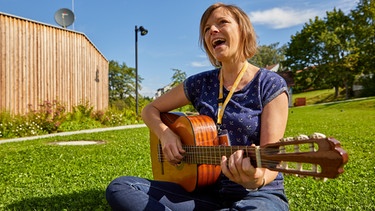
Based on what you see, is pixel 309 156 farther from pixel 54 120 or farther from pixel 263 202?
pixel 54 120

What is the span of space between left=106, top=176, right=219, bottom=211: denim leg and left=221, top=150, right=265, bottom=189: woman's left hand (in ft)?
1.93

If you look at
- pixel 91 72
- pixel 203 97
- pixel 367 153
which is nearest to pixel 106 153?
pixel 203 97

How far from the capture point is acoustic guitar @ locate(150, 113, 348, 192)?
1272 millimetres

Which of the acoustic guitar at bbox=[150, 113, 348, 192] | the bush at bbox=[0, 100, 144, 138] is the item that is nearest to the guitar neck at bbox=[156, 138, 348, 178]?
the acoustic guitar at bbox=[150, 113, 348, 192]

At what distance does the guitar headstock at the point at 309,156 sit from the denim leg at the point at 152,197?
0.84 meters

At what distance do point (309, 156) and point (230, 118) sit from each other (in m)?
0.82

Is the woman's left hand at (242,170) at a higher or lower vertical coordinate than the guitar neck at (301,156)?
lower

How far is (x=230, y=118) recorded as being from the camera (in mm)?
2111

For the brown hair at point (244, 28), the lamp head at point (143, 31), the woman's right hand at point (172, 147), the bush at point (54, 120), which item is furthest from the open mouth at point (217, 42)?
the lamp head at point (143, 31)

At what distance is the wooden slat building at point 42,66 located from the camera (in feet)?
39.1

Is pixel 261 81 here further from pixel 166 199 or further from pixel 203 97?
pixel 166 199

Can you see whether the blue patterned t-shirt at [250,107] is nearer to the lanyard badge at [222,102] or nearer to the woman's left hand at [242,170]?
the lanyard badge at [222,102]

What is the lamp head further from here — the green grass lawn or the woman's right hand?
the woman's right hand

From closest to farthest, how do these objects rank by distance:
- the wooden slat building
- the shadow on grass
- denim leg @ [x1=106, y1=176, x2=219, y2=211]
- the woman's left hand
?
the woman's left hand < denim leg @ [x1=106, y1=176, x2=219, y2=211] < the shadow on grass < the wooden slat building
